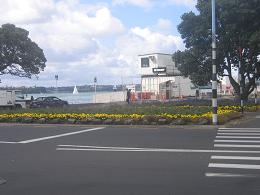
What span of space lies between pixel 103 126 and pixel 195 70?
47.6ft

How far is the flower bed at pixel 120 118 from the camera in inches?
979

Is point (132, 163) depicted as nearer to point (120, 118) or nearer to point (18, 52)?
point (120, 118)

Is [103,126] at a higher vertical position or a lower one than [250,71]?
lower

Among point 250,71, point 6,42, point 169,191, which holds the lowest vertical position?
point 169,191

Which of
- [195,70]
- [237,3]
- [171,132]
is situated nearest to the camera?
[171,132]

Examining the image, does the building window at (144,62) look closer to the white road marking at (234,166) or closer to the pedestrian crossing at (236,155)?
the pedestrian crossing at (236,155)

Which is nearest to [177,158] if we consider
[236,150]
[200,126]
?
[236,150]

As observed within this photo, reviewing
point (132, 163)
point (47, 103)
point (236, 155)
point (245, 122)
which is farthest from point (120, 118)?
point (47, 103)

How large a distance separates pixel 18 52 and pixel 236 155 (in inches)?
1694

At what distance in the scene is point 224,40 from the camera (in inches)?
1428

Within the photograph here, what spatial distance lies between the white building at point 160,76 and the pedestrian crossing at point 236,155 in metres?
41.8

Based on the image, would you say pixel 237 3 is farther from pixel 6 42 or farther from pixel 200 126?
pixel 6 42

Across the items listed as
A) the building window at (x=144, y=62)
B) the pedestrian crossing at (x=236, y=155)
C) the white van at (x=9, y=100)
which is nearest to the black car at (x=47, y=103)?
the white van at (x=9, y=100)

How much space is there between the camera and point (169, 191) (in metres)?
9.12
